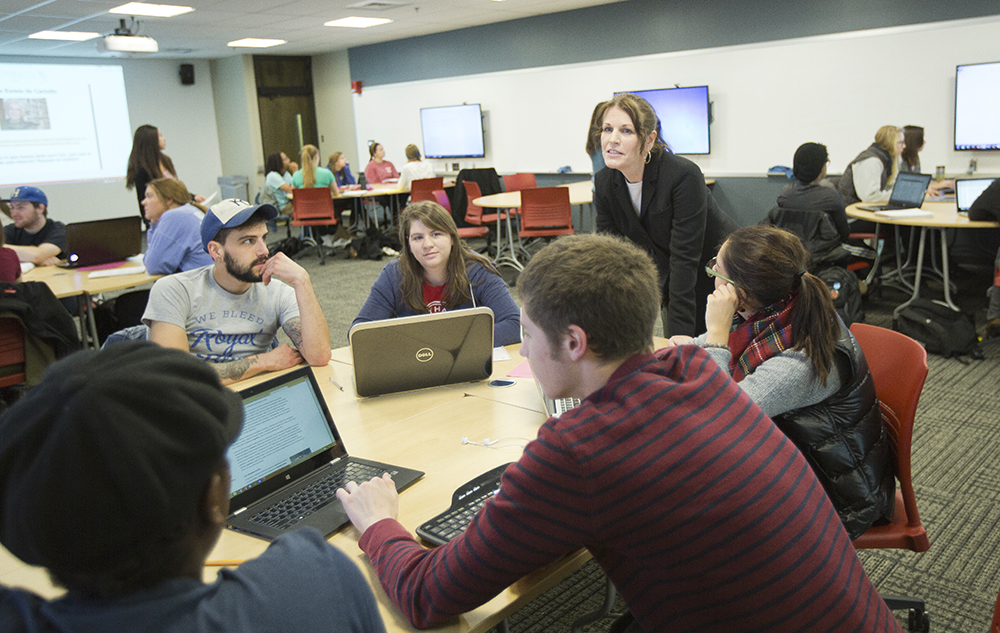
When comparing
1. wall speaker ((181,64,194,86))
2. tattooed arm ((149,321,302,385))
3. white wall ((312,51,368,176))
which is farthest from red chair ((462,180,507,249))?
wall speaker ((181,64,194,86))

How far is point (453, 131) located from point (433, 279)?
8.16 m

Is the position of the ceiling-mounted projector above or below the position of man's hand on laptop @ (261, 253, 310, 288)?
above

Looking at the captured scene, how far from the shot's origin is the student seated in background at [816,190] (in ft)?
15.5

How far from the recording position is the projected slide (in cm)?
1012

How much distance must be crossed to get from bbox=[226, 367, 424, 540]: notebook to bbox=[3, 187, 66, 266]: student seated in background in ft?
12.1

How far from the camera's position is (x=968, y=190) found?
4.91 m

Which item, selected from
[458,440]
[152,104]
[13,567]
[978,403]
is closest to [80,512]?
[13,567]

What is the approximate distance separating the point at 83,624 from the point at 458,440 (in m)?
1.18

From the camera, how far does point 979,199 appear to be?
453cm

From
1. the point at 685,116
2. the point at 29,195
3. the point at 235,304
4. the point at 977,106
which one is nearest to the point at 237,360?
the point at 235,304

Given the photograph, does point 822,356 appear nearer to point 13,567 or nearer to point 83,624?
point 83,624

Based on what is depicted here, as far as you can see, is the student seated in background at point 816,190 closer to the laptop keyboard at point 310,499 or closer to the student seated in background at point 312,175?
the laptop keyboard at point 310,499

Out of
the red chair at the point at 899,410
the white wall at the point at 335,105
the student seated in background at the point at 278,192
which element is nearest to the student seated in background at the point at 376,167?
the student seated in background at the point at 278,192

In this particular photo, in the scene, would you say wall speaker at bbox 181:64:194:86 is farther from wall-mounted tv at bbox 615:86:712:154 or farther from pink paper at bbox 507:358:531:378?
pink paper at bbox 507:358:531:378
